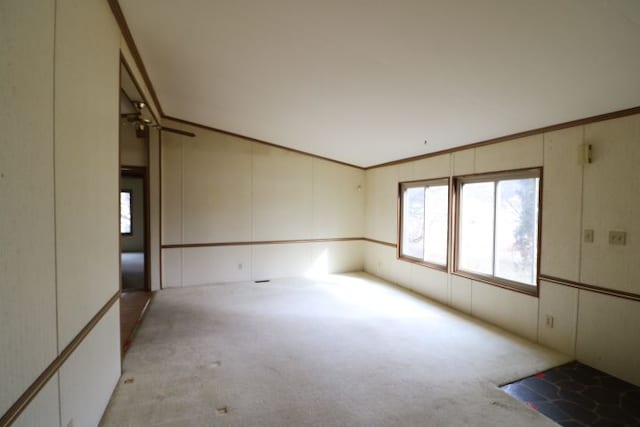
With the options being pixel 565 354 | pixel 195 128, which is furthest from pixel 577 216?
pixel 195 128

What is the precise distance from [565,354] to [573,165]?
1920 mm

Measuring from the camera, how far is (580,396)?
8.03 feet

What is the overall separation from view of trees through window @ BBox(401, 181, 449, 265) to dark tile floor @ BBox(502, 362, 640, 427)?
2.23 m

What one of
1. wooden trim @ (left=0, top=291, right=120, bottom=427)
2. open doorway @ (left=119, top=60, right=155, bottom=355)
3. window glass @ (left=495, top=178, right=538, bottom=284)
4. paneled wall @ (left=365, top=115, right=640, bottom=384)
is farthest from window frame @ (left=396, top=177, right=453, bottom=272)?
wooden trim @ (left=0, top=291, right=120, bottom=427)

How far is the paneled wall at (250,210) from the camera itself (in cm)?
533

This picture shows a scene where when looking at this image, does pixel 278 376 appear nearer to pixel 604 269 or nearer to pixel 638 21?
pixel 604 269

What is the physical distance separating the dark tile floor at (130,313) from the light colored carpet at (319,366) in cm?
11

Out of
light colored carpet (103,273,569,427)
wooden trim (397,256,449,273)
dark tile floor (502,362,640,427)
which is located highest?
wooden trim (397,256,449,273)

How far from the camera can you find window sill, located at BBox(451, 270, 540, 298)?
3.47 meters

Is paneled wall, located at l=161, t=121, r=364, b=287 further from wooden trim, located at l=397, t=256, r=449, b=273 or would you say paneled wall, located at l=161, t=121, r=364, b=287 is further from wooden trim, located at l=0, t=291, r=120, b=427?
wooden trim, located at l=0, t=291, r=120, b=427

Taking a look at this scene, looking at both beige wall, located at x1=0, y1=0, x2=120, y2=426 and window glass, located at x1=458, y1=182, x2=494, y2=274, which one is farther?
window glass, located at x1=458, y1=182, x2=494, y2=274

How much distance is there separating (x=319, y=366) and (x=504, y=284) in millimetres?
2567

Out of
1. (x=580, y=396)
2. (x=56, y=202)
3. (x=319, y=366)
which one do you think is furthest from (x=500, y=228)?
(x=56, y=202)

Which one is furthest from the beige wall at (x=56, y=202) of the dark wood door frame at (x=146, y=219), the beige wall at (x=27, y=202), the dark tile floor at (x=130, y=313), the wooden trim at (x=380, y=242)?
the wooden trim at (x=380, y=242)
